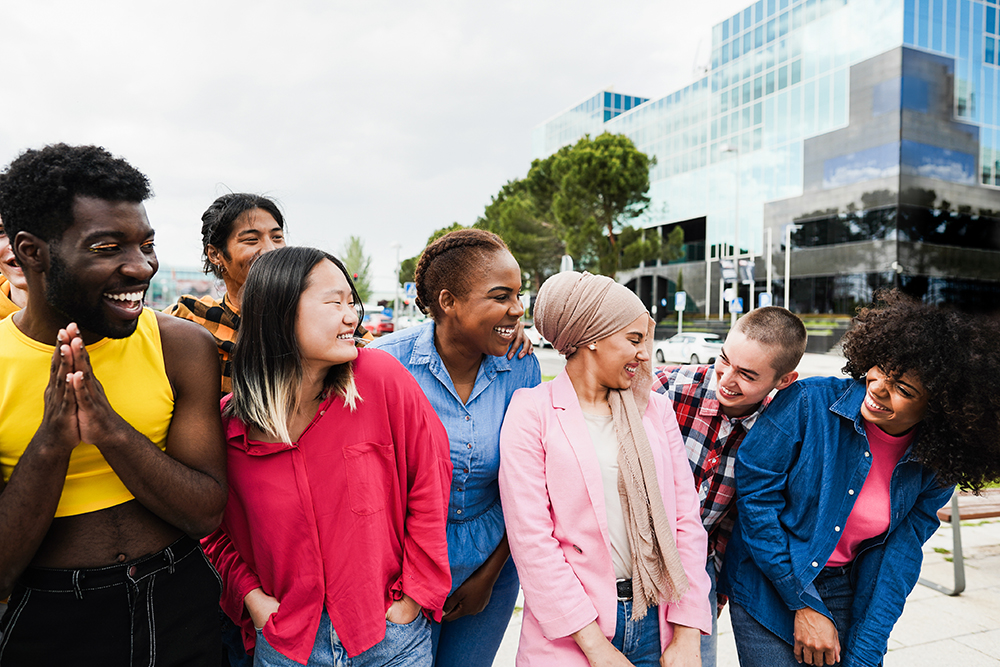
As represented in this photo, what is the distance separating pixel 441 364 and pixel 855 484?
1619mm

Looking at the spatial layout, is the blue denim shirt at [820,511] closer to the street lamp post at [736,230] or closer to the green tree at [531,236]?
the street lamp post at [736,230]

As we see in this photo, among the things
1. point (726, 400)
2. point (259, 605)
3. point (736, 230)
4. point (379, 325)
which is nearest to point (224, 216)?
point (259, 605)

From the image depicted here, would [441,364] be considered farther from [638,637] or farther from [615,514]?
[638,637]

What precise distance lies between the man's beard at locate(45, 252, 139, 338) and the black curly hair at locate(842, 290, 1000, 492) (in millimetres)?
2465

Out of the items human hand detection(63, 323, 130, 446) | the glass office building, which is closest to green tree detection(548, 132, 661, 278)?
the glass office building

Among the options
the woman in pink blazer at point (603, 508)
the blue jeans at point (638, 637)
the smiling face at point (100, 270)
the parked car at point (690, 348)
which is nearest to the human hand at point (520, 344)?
the woman in pink blazer at point (603, 508)

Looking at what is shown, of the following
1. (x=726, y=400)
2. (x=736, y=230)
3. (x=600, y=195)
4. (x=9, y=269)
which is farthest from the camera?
(x=736, y=230)

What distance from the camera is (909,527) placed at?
2283 millimetres

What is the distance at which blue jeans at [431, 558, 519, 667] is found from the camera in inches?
93.2

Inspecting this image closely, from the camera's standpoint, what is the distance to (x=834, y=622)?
91.1 inches

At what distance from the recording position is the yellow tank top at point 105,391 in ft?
4.83

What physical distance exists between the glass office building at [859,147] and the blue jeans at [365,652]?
29.3 meters

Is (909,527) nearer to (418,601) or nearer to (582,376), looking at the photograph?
(582,376)

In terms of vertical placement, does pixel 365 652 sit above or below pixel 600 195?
below
